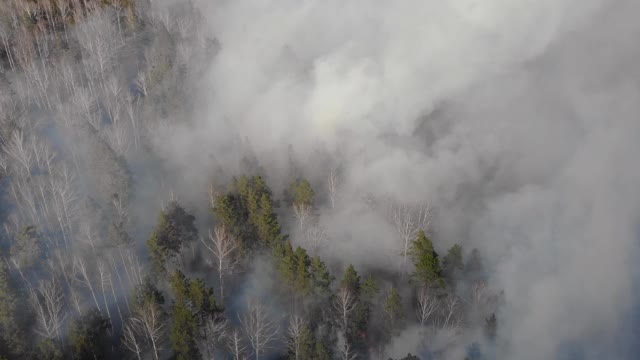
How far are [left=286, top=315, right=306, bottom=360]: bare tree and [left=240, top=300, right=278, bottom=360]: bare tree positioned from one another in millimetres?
1292

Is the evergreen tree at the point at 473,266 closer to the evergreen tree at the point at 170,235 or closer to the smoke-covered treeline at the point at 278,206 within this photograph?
the smoke-covered treeline at the point at 278,206

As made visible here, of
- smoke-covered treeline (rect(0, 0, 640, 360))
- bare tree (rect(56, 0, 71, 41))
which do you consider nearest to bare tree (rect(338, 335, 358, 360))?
smoke-covered treeline (rect(0, 0, 640, 360))

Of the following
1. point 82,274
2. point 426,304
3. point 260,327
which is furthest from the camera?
point 82,274

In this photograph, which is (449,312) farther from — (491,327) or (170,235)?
(170,235)

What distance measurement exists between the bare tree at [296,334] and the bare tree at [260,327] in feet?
4.24

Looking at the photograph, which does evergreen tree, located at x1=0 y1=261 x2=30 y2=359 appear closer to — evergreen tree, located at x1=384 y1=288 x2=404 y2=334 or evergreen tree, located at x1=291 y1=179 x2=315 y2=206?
evergreen tree, located at x1=291 y1=179 x2=315 y2=206

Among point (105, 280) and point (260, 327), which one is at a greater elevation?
point (105, 280)

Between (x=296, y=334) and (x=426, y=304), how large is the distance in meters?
8.87

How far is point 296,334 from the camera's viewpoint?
3073 centimetres

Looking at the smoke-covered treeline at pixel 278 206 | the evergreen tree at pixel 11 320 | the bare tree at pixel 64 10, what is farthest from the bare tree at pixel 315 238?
the bare tree at pixel 64 10

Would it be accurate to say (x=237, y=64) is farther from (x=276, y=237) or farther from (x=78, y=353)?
(x=78, y=353)

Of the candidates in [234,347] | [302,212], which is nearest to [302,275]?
[234,347]

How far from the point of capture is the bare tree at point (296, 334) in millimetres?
30359

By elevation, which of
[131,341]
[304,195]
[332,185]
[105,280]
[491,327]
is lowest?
[491,327]
